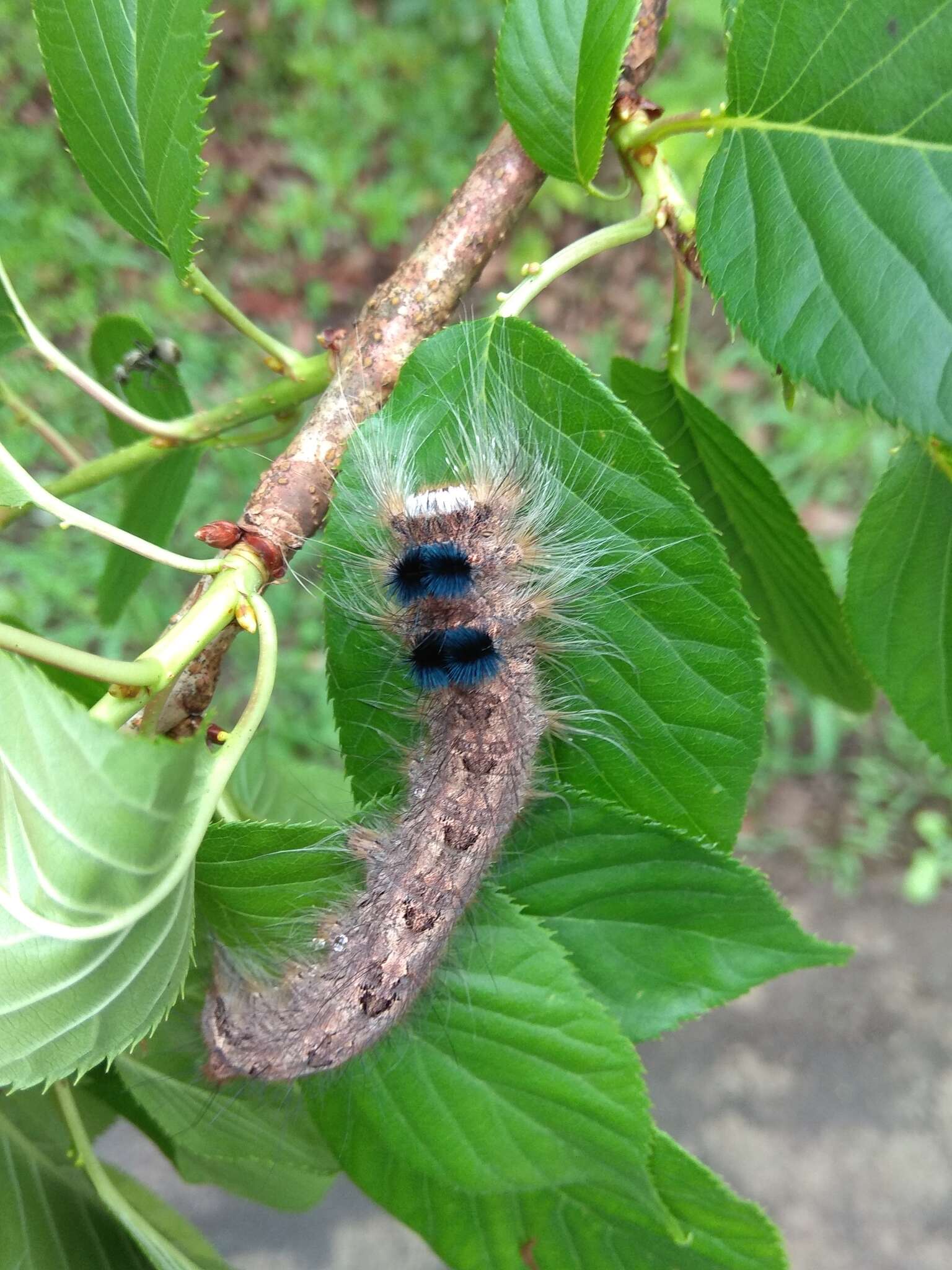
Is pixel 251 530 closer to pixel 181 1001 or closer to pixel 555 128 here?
pixel 555 128

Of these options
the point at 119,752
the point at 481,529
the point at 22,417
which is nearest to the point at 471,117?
the point at 22,417

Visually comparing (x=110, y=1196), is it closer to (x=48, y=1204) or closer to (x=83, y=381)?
(x=48, y=1204)

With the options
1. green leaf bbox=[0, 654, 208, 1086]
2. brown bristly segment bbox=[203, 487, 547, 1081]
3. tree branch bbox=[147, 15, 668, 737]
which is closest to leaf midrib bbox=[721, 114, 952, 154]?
tree branch bbox=[147, 15, 668, 737]

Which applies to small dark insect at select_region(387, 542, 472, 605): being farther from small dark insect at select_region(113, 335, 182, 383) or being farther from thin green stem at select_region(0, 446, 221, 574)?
small dark insect at select_region(113, 335, 182, 383)

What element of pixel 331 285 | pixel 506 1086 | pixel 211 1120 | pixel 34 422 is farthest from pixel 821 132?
pixel 331 285

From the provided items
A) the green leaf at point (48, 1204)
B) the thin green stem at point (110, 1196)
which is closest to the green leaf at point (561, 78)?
the thin green stem at point (110, 1196)
